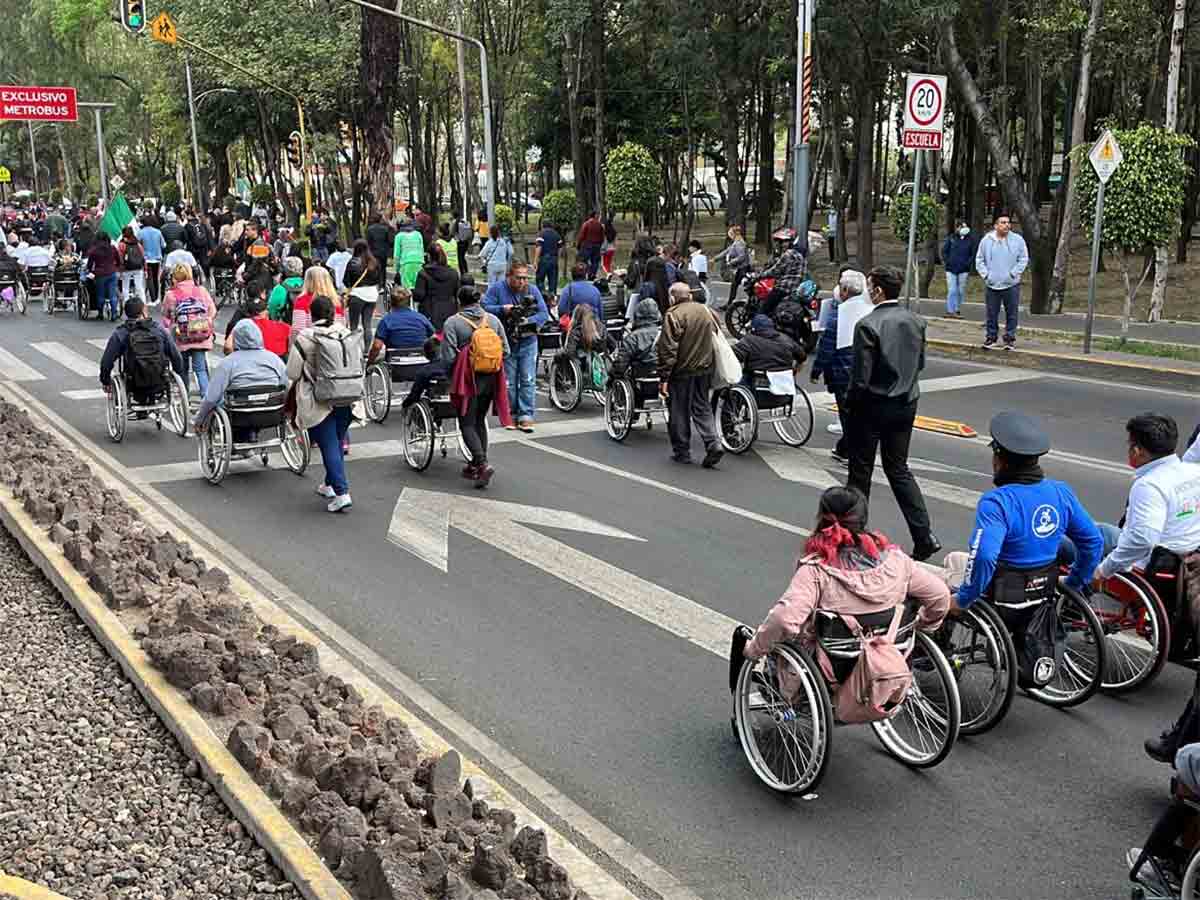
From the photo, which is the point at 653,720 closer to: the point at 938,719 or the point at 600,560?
the point at 938,719

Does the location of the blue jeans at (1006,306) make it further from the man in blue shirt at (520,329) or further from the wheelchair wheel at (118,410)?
the wheelchair wheel at (118,410)

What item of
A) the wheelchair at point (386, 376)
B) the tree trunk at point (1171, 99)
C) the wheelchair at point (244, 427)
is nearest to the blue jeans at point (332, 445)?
the wheelchair at point (244, 427)

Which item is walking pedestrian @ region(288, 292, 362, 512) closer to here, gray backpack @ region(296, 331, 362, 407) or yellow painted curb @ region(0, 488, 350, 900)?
gray backpack @ region(296, 331, 362, 407)

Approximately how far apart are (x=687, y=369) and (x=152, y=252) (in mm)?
17985

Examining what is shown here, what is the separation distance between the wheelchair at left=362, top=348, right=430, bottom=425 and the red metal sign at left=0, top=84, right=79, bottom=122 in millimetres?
29599

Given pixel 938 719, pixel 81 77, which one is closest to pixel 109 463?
pixel 938 719

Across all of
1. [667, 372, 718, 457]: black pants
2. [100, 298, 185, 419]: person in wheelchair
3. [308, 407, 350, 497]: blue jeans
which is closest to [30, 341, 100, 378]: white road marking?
[100, 298, 185, 419]: person in wheelchair

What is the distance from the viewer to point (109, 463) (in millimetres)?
12703

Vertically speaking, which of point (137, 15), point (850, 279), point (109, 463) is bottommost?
point (109, 463)

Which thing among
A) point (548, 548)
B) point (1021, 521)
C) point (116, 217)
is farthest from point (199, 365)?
point (1021, 521)

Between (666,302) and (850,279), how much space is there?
5721mm

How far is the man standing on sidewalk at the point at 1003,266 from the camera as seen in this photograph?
1830cm

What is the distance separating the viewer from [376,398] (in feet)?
48.8

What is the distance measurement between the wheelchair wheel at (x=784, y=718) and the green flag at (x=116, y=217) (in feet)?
67.6
